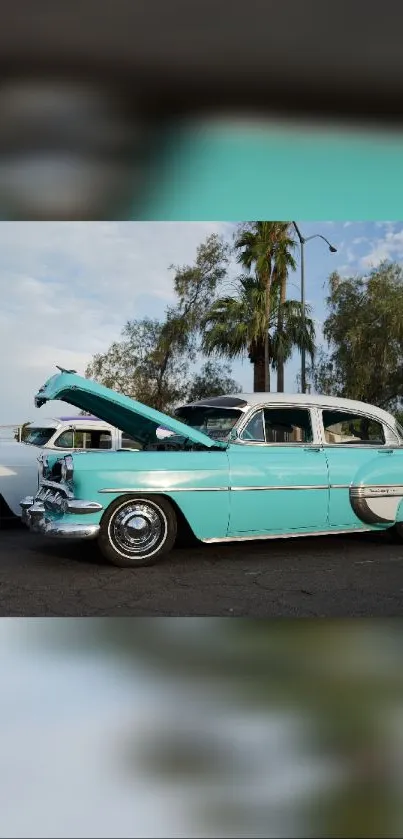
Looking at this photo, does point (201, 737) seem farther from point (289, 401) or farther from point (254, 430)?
point (289, 401)

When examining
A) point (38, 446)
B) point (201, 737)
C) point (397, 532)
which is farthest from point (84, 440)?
point (201, 737)

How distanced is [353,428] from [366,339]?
14122mm

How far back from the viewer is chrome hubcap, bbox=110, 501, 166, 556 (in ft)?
18.7

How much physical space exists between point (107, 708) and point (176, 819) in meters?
0.73

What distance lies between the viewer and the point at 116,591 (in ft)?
15.8
